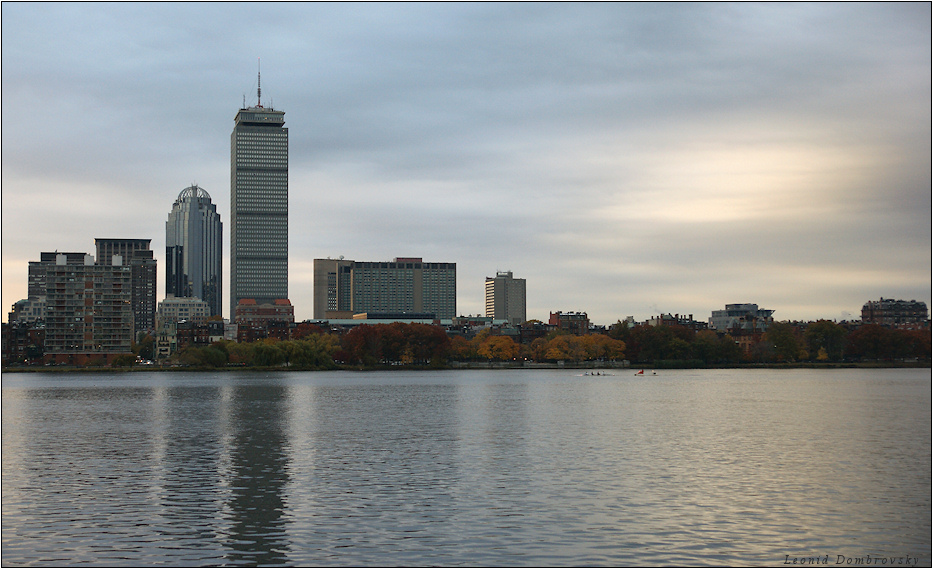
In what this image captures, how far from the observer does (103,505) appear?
33969 millimetres

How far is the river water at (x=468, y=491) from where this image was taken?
2712cm

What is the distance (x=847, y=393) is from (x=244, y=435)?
7783 centimetres

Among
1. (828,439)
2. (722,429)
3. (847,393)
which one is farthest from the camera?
(847,393)

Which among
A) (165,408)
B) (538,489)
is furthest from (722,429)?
(165,408)

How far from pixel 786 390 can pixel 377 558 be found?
106 meters

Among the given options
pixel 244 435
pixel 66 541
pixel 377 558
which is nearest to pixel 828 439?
pixel 244 435

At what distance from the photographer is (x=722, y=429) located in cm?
6406

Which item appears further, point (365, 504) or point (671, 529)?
point (365, 504)

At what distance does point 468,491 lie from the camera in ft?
120

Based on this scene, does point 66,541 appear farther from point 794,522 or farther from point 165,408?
point 165,408

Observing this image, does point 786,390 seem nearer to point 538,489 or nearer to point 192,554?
point 538,489

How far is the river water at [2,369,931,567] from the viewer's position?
1068 inches

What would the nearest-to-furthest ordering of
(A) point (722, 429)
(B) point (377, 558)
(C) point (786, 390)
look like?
(B) point (377, 558), (A) point (722, 429), (C) point (786, 390)

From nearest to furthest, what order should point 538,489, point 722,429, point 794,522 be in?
point 794,522 → point 538,489 → point 722,429
